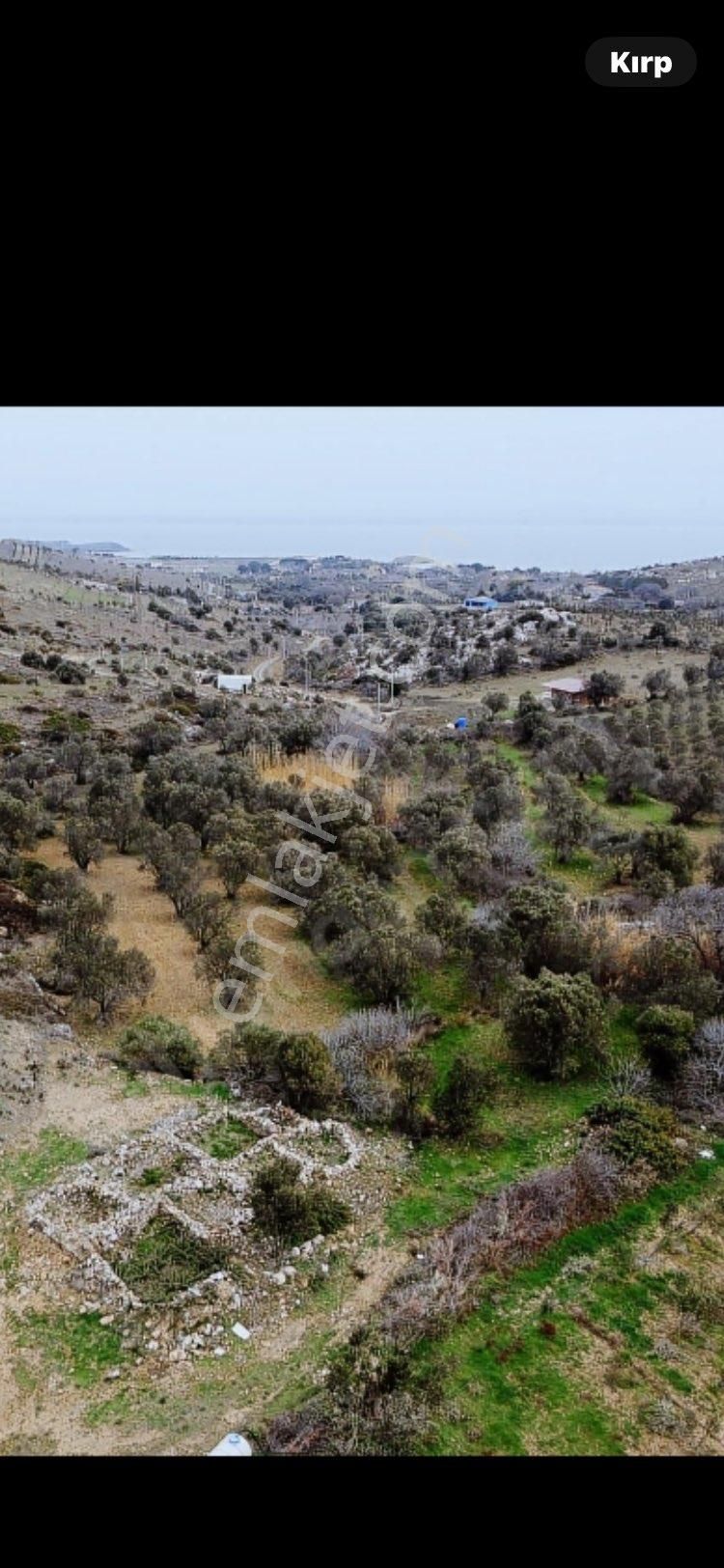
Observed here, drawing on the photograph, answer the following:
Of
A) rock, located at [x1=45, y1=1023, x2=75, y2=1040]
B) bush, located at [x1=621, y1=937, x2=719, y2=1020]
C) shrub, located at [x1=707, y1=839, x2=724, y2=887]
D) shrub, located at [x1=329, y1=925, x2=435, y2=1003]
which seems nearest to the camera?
rock, located at [x1=45, y1=1023, x2=75, y2=1040]

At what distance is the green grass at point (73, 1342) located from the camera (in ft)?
22.2

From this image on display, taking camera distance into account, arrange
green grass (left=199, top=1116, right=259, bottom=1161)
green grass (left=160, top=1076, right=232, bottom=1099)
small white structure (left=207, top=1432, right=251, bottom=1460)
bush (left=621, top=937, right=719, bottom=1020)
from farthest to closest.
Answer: bush (left=621, top=937, right=719, bottom=1020) < green grass (left=160, top=1076, right=232, bottom=1099) < green grass (left=199, top=1116, right=259, bottom=1161) < small white structure (left=207, top=1432, right=251, bottom=1460)

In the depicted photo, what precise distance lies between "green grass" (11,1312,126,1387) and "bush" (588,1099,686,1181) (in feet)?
17.1

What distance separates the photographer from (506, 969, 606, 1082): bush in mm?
10719

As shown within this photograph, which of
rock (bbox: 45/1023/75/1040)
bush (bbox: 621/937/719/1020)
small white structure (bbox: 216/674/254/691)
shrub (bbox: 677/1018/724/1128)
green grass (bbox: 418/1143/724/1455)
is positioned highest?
small white structure (bbox: 216/674/254/691)

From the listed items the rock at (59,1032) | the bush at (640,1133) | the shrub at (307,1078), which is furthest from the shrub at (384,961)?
the rock at (59,1032)

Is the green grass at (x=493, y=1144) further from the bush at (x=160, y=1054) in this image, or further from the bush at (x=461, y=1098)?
the bush at (x=160, y=1054)

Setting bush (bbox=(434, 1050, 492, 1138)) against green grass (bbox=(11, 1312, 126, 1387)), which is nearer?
green grass (bbox=(11, 1312, 126, 1387))

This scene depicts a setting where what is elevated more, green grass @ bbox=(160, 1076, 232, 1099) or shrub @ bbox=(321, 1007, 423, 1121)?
shrub @ bbox=(321, 1007, 423, 1121)

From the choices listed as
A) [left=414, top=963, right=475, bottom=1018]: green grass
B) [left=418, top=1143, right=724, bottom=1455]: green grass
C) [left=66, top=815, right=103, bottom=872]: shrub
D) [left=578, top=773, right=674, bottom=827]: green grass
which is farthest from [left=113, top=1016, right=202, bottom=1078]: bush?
[left=578, top=773, right=674, bottom=827]: green grass

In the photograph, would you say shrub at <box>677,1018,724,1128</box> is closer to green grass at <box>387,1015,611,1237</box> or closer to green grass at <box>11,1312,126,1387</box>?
green grass at <box>387,1015,611,1237</box>

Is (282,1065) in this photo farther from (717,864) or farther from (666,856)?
(717,864)

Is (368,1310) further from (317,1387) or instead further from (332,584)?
(332,584)
